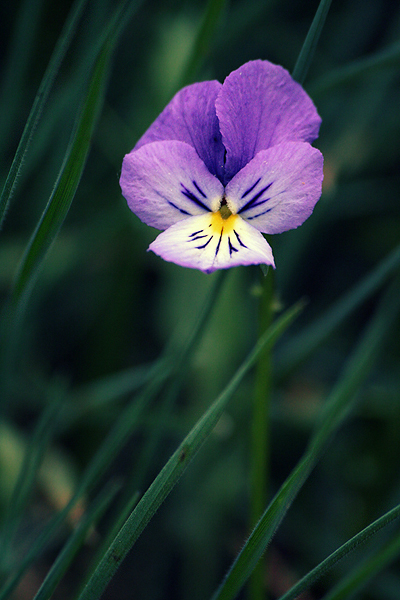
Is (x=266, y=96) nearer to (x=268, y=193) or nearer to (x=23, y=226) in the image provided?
(x=268, y=193)

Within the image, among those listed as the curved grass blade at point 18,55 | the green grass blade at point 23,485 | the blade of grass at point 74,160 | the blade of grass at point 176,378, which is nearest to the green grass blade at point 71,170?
the blade of grass at point 74,160

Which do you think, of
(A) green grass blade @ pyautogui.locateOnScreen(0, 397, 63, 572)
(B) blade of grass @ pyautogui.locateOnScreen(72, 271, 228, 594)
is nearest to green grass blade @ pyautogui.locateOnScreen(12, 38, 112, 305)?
(B) blade of grass @ pyautogui.locateOnScreen(72, 271, 228, 594)

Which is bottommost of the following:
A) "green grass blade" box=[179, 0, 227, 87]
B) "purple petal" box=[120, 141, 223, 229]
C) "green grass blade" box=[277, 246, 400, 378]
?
"green grass blade" box=[277, 246, 400, 378]

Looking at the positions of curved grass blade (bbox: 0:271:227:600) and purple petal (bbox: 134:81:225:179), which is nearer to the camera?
purple petal (bbox: 134:81:225:179)

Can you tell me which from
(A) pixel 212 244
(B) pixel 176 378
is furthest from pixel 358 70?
(B) pixel 176 378

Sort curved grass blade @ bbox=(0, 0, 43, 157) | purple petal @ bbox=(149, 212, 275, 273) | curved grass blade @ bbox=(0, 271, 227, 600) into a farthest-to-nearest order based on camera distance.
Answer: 1. curved grass blade @ bbox=(0, 0, 43, 157)
2. curved grass blade @ bbox=(0, 271, 227, 600)
3. purple petal @ bbox=(149, 212, 275, 273)

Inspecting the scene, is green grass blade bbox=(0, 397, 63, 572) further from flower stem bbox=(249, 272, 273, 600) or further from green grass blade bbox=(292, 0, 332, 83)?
green grass blade bbox=(292, 0, 332, 83)

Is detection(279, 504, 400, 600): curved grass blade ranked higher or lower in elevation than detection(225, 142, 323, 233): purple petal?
lower

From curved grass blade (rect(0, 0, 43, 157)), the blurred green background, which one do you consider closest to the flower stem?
the blurred green background

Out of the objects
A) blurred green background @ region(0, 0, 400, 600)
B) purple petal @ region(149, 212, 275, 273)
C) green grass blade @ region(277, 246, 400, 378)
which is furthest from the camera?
blurred green background @ region(0, 0, 400, 600)
